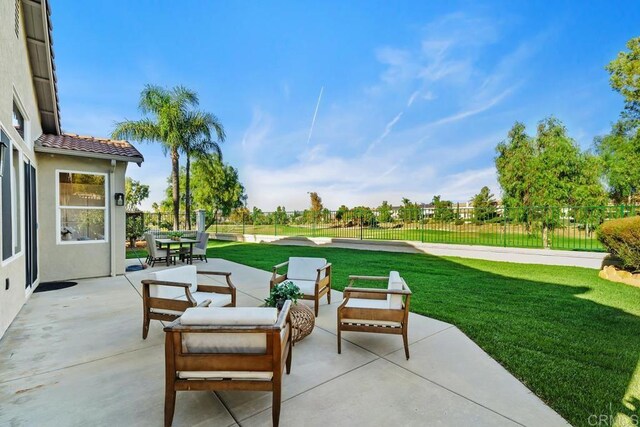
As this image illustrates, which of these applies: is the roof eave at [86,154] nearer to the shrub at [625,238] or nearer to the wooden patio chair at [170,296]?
the wooden patio chair at [170,296]

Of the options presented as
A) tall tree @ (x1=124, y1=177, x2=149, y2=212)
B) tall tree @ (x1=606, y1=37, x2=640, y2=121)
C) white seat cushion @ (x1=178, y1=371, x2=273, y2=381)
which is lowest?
white seat cushion @ (x1=178, y1=371, x2=273, y2=381)

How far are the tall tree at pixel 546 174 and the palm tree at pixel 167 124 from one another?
1631 centimetres

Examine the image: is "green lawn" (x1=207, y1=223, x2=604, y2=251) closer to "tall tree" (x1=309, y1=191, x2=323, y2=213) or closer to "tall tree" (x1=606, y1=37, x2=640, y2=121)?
"tall tree" (x1=606, y1=37, x2=640, y2=121)

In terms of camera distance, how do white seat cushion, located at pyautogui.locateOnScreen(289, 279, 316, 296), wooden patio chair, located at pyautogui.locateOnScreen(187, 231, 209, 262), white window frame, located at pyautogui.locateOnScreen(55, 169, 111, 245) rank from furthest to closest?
1. wooden patio chair, located at pyautogui.locateOnScreen(187, 231, 209, 262)
2. white window frame, located at pyautogui.locateOnScreen(55, 169, 111, 245)
3. white seat cushion, located at pyautogui.locateOnScreen(289, 279, 316, 296)

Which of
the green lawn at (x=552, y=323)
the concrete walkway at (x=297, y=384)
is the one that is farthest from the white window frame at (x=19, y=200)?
the green lawn at (x=552, y=323)

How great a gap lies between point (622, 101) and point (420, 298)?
65.6 ft

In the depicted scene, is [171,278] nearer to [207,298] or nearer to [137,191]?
[207,298]

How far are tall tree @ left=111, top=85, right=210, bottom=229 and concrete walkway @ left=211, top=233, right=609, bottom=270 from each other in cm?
748

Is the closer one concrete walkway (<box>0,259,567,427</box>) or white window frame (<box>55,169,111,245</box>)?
concrete walkway (<box>0,259,567,427</box>)

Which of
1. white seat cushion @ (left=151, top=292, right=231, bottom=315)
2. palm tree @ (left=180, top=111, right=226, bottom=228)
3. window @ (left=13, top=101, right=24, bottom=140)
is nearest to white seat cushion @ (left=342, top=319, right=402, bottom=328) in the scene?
white seat cushion @ (left=151, top=292, right=231, bottom=315)

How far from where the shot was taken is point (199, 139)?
16859 mm

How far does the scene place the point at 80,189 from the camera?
6.93 meters

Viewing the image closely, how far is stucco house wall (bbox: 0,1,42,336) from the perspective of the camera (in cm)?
356

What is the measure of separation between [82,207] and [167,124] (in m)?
10.1
